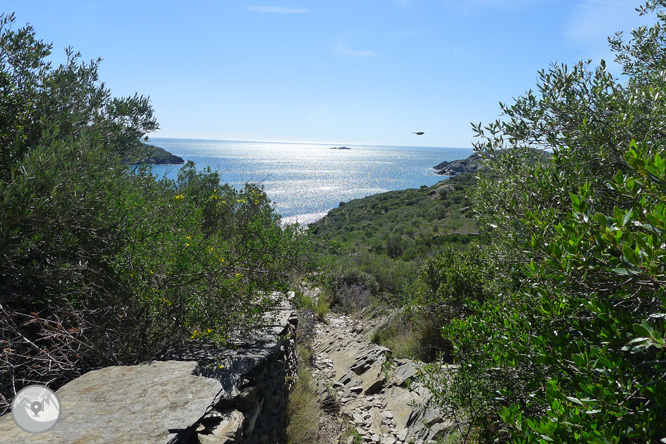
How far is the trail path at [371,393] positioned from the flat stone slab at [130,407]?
3250 mm

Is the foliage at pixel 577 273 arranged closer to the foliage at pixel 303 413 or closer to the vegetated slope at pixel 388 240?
the vegetated slope at pixel 388 240

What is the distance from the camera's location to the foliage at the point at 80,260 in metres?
3.00

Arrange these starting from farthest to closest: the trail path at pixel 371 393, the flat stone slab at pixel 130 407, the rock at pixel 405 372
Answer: the rock at pixel 405 372
the trail path at pixel 371 393
the flat stone slab at pixel 130 407

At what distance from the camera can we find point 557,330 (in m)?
2.73

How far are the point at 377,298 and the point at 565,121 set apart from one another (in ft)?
28.4

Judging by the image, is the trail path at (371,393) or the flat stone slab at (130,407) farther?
the trail path at (371,393)

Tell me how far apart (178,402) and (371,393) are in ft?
15.4

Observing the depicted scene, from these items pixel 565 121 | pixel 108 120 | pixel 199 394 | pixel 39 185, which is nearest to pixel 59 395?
pixel 199 394

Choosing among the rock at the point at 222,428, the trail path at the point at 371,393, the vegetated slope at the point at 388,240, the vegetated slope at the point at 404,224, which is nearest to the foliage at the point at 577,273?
the trail path at the point at 371,393

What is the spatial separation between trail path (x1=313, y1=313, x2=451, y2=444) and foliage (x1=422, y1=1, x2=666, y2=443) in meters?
1.06

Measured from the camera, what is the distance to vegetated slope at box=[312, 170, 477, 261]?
19.1 meters

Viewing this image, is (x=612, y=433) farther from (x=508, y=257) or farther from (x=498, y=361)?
(x=508, y=257)

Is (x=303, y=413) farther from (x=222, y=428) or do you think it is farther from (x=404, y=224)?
(x=404, y=224)

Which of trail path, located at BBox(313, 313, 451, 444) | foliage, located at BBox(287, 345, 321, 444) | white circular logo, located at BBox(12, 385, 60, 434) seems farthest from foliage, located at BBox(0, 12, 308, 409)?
trail path, located at BBox(313, 313, 451, 444)
